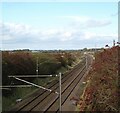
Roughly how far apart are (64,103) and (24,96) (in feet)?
14.0

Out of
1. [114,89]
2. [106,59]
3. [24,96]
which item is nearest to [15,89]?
[24,96]

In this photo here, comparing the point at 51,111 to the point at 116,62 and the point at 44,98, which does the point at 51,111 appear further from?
the point at 116,62

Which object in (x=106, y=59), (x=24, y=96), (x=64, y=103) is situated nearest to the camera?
(x=106, y=59)

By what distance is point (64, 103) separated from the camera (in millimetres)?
28125

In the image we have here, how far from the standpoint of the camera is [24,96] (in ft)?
99.4

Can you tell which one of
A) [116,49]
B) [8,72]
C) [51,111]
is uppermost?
[116,49]

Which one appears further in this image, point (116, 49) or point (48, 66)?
point (48, 66)

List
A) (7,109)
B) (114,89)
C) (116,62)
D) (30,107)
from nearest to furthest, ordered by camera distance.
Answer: (114,89)
(116,62)
(7,109)
(30,107)

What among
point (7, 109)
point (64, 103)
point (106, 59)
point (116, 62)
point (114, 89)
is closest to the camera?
point (114, 89)

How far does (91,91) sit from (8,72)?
1949 centimetres

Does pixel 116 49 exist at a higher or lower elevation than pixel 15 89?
higher

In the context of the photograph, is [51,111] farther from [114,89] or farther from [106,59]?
[114,89]

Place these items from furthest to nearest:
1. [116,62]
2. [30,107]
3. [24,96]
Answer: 1. [24,96]
2. [30,107]
3. [116,62]

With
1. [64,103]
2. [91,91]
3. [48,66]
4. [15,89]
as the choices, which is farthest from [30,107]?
[48,66]
